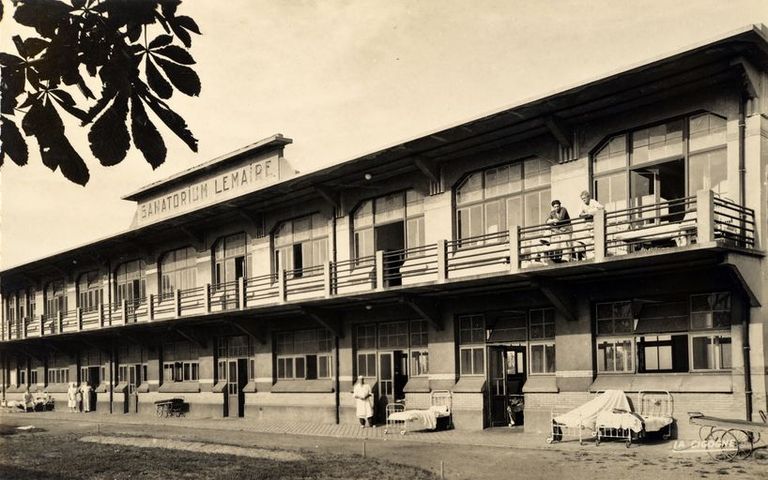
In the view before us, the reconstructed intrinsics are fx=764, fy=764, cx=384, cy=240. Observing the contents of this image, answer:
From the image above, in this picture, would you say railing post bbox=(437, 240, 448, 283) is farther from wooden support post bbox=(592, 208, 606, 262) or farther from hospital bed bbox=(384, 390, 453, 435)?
wooden support post bbox=(592, 208, 606, 262)

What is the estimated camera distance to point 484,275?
1697cm

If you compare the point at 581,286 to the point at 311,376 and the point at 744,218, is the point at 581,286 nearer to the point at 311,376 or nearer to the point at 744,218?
the point at 744,218

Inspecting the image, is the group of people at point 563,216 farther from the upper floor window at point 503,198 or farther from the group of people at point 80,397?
the group of people at point 80,397

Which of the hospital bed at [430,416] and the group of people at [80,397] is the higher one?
the hospital bed at [430,416]

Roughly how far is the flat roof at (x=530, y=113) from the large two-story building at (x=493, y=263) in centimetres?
6

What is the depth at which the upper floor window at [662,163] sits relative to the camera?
1486cm

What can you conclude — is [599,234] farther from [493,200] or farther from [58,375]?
[58,375]

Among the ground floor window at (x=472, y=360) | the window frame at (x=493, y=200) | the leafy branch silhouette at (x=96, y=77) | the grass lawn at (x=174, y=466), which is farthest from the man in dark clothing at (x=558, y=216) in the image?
the leafy branch silhouette at (x=96, y=77)

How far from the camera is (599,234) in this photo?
1480 centimetres

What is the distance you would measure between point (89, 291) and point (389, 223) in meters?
20.6

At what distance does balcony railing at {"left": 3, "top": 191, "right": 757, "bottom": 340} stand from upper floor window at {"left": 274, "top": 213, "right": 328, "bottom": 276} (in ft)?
1.28

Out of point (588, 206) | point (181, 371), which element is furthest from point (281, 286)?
point (588, 206)

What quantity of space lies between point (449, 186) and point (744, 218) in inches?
295

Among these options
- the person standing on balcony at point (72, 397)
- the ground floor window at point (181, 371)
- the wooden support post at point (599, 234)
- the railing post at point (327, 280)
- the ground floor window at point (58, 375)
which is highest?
the wooden support post at point (599, 234)
